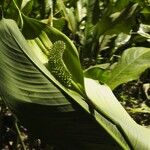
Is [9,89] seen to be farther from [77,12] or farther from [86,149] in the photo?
[77,12]

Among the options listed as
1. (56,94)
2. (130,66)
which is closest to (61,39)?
(56,94)

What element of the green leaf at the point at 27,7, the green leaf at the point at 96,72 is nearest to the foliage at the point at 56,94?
the green leaf at the point at 96,72

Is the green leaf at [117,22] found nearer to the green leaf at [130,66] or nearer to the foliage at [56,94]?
the green leaf at [130,66]

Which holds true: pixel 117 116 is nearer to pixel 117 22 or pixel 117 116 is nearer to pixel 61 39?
pixel 61 39

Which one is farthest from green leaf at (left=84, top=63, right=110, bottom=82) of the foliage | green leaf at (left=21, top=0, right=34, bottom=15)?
green leaf at (left=21, top=0, right=34, bottom=15)

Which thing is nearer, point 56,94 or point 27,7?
point 56,94

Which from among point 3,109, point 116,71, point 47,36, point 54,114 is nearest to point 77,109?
point 54,114

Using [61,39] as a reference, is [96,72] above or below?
below
